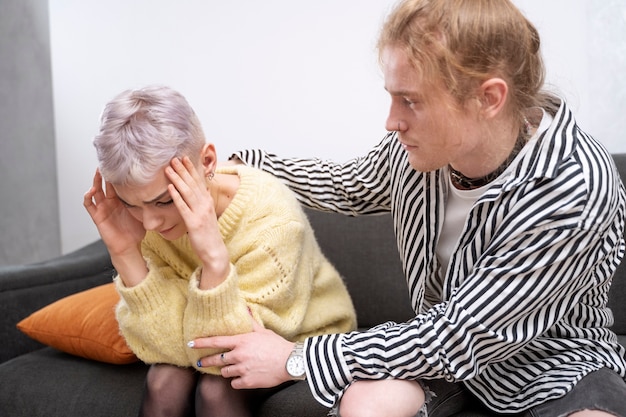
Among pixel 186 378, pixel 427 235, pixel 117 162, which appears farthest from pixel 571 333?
pixel 117 162

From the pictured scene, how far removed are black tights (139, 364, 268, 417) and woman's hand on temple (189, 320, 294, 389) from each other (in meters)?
0.05

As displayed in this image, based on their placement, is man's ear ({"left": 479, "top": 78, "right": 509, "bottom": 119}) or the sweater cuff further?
the sweater cuff

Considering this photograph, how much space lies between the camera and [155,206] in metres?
1.58

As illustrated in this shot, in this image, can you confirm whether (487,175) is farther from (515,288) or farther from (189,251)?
(189,251)

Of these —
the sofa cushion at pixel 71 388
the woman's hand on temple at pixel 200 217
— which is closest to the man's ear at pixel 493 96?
the woman's hand on temple at pixel 200 217

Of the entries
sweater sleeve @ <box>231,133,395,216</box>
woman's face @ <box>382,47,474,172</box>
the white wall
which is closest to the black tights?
sweater sleeve @ <box>231,133,395,216</box>

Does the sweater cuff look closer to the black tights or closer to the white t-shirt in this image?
the black tights

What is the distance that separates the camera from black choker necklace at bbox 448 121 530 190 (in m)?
1.49

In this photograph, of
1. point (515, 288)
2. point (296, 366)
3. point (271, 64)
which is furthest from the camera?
point (271, 64)

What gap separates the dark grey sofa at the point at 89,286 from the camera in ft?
6.29

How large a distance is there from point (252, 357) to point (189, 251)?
13.8 inches

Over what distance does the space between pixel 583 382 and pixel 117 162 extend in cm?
99

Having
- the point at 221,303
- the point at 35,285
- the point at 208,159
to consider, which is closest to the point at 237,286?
the point at 221,303

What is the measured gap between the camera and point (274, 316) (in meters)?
1.70
